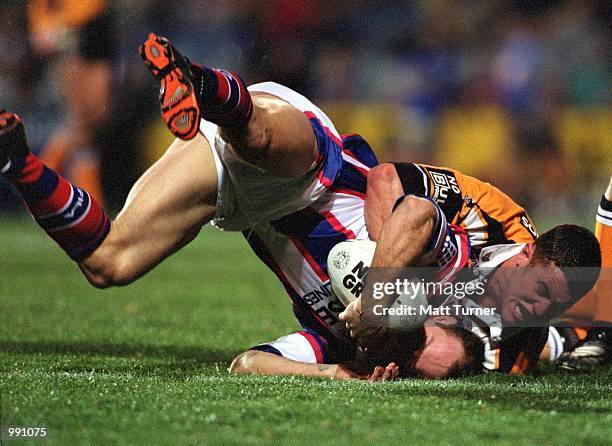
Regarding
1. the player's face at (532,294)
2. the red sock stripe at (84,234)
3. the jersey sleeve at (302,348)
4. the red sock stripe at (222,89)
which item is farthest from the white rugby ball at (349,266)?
the red sock stripe at (84,234)

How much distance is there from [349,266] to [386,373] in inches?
16.9

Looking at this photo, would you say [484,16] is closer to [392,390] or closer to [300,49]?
[300,49]

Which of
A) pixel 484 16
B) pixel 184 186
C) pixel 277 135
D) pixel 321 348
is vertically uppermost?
pixel 484 16

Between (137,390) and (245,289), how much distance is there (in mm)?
4341

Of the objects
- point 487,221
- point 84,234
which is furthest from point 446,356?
point 84,234

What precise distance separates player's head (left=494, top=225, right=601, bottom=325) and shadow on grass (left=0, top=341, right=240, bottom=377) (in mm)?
1247

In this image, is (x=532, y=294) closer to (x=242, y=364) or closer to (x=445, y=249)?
(x=445, y=249)

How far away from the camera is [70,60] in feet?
29.1

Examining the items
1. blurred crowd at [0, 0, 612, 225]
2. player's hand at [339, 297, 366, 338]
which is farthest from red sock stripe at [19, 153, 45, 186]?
blurred crowd at [0, 0, 612, 225]

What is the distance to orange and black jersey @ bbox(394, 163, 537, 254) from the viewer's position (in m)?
4.18

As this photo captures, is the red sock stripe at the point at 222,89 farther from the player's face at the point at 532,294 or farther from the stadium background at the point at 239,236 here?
the player's face at the point at 532,294

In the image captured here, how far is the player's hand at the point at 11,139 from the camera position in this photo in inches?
134

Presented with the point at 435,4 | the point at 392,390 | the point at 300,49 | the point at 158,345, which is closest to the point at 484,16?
the point at 435,4

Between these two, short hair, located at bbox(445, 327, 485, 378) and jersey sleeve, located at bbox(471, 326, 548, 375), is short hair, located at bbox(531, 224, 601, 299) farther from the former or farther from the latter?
short hair, located at bbox(445, 327, 485, 378)
